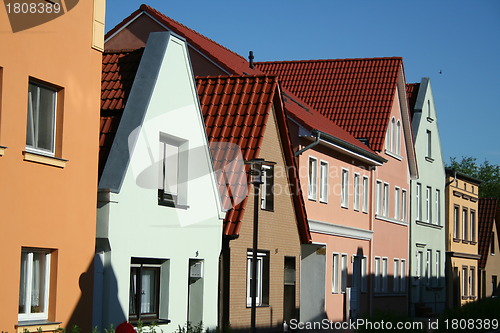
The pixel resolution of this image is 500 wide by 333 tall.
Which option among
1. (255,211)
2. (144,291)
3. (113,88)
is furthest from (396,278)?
(113,88)

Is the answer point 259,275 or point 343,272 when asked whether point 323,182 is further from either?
point 259,275

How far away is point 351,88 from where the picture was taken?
128ft

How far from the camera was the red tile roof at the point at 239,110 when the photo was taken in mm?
22578

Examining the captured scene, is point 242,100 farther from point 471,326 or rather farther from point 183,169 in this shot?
point 471,326

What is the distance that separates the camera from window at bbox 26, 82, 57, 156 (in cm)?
1388

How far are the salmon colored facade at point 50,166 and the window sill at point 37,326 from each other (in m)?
0.02

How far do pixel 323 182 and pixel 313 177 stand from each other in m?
0.91

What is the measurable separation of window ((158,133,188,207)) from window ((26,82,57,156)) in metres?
3.82

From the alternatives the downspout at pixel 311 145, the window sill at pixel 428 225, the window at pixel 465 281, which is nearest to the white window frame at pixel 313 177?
the downspout at pixel 311 145

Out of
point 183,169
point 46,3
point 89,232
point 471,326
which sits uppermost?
point 46,3

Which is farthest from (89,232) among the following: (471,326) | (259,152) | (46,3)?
(471,326)

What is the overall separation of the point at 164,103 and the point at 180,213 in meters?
2.20

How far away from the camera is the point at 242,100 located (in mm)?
23688

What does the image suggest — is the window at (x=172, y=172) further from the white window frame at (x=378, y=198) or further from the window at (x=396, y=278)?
the window at (x=396, y=278)
